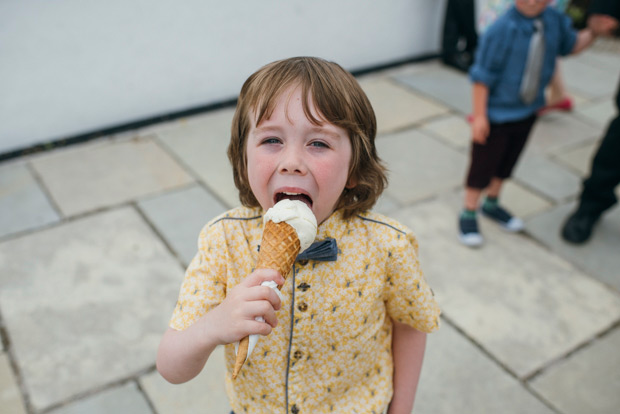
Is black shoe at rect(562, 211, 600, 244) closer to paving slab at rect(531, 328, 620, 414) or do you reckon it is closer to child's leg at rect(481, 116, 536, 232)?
child's leg at rect(481, 116, 536, 232)

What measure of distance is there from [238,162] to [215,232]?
200 millimetres

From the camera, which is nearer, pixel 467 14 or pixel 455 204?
pixel 455 204

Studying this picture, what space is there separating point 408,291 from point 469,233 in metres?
2.34

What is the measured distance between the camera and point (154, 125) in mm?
5031

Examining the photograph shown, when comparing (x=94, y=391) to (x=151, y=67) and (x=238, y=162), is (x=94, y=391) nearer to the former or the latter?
(x=238, y=162)

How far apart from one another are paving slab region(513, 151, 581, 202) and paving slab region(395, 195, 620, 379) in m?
0.71

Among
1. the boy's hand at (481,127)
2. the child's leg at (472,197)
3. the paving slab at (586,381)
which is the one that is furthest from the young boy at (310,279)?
the child's leg at (472,197)

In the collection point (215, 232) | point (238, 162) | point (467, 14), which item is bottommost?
point (467, 14)

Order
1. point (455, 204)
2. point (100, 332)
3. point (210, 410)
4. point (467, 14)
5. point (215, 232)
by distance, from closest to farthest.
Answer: point (215, 232)
point (210, 410)
point (100, 332)
point (455, 204)
point (467, 14)

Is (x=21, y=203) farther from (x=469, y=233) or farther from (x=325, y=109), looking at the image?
(x=325, y=109)

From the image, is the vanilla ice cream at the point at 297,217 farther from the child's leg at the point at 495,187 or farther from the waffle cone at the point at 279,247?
the child's leg at the point at 495,187

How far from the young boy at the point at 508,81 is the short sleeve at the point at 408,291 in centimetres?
202

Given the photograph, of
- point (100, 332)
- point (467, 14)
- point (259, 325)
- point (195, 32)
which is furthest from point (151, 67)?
point (259, 325)

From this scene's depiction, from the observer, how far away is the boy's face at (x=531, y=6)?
2986 millimetres
